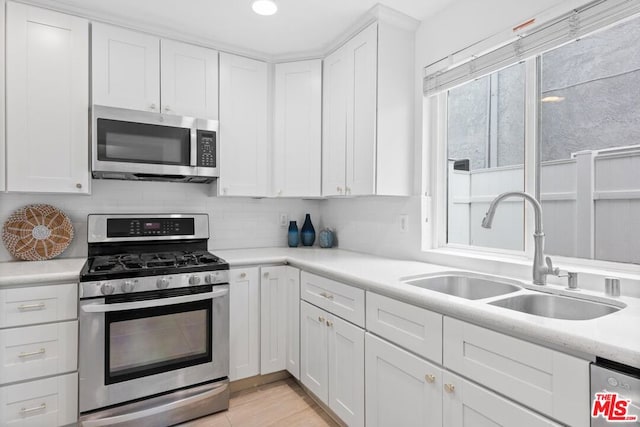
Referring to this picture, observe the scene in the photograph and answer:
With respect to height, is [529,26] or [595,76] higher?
[529,26]

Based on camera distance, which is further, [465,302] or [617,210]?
[617,210]

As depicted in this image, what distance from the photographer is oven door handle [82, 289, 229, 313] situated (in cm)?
183

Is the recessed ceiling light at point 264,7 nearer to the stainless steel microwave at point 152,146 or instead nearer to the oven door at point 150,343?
the stainless steel microwave at point 152,146

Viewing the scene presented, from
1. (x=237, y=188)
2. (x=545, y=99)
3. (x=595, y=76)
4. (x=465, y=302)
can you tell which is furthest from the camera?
(x=237, y=188)

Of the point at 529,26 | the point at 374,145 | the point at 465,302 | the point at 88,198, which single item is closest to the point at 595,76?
the point at 529,26

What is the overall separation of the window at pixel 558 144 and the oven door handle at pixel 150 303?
4.85 feet

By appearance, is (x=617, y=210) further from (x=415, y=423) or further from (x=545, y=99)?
(x=415, y=423)

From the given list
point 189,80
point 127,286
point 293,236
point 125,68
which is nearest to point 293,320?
point 293,236

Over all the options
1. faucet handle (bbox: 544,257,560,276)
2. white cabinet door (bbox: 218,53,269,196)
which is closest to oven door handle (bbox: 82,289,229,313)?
white cabinet door (bbox: 218,53,269,196)

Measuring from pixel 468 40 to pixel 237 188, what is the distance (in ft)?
5.82

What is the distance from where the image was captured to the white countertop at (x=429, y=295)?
0.95 metres

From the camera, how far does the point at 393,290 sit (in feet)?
5.09

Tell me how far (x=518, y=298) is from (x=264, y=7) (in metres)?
2.06

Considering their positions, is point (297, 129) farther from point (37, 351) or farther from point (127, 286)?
point (37, 351)
